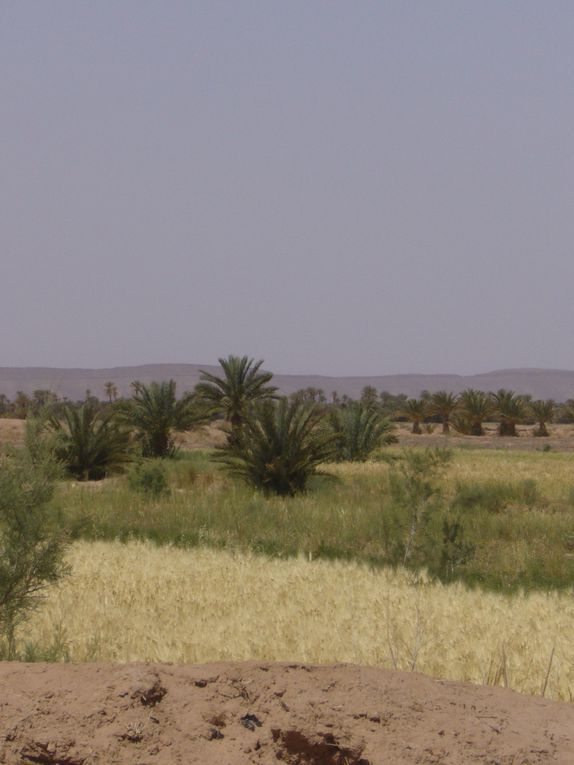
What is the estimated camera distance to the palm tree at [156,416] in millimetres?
28078

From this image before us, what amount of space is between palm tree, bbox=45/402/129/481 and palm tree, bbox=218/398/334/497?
4.49 metres

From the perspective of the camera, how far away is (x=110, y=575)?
340 inches

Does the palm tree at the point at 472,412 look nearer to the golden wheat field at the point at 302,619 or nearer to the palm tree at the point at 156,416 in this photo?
the palm tree at the point at 156,416

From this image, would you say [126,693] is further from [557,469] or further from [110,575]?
[557,469]

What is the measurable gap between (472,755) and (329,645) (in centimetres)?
282

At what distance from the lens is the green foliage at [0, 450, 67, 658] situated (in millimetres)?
5930

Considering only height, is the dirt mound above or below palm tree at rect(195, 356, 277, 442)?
below

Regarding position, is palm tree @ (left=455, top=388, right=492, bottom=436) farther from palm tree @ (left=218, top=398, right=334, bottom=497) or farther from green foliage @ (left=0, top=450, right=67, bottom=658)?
green foliage @ (left=0, top=450, right=67, bottom=658)

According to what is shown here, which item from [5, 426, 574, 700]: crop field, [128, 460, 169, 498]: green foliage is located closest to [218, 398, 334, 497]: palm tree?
[5, 426, 574, 700]: crop field

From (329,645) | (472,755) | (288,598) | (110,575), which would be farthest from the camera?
(110,575)

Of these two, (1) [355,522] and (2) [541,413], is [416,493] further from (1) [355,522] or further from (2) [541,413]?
(2) [541,413]

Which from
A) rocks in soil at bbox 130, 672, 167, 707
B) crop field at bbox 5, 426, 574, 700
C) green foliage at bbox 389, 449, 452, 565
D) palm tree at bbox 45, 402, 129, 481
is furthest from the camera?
palm tree at bbox 45, 402, 129, 481

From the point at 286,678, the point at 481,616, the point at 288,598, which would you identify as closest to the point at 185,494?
the point at 288,598

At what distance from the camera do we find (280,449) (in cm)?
1811
